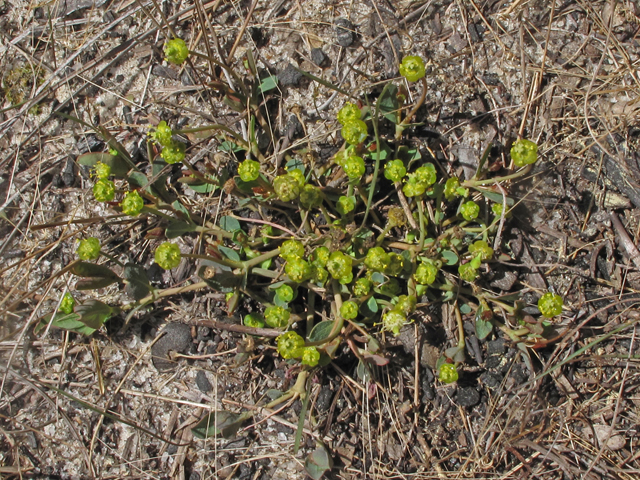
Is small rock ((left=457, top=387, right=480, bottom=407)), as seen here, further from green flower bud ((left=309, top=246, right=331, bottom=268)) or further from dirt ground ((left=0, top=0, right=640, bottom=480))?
green flower bud ((left=309, top=246, right=331, bottom=268))

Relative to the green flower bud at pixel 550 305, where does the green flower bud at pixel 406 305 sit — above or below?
above

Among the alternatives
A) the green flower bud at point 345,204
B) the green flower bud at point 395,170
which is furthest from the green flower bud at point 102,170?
the green flower bud at point 395,170

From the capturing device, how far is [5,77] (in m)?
3.58

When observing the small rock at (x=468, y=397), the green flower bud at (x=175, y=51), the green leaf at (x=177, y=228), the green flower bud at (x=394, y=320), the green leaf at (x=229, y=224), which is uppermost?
the green flower bud at (x=175, y=51)

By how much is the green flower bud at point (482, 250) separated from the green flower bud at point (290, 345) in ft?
3.57

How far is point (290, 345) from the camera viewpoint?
2.44 m

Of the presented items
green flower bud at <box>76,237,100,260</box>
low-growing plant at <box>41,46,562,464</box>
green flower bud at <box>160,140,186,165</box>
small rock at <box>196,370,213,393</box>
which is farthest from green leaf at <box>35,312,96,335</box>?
green flower bud at <box>160,140,186,165</box>

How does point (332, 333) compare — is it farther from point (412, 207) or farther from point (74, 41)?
point (74, 41)

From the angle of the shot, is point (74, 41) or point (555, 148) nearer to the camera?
point (555, 148)

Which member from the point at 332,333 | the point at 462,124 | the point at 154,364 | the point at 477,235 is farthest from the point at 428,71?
the point at 154,364

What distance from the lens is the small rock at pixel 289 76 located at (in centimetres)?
332

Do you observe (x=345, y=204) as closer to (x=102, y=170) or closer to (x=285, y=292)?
(x=285, y=292)

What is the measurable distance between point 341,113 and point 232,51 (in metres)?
1.06

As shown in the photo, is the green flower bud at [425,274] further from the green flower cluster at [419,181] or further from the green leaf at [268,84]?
the green leaf at [268,84]
